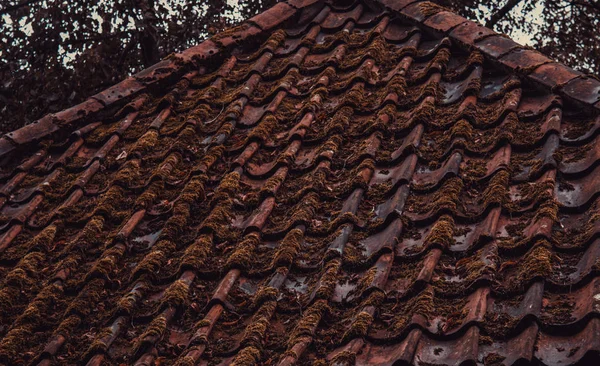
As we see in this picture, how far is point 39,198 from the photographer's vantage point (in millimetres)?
4340

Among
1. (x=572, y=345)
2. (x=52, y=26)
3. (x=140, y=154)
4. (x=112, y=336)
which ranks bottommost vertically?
(x=112, y=336)

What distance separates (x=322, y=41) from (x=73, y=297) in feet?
8.76

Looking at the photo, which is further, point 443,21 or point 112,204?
point 443,21

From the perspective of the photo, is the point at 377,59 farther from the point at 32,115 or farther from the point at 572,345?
the point at 32,115

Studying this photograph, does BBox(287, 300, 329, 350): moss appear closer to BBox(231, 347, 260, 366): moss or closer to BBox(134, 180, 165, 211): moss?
BBox(231, 347, 260, 366): moss

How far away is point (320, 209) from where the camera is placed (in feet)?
11.7

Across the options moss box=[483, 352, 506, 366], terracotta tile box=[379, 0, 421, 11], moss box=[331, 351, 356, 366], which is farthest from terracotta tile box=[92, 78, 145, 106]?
moss box=[483, 352, 506, 366]

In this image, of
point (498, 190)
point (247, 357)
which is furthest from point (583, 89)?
point (247, 357)

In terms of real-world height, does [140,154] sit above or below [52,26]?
below

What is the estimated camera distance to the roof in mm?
2742

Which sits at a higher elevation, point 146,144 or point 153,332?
point 146,144

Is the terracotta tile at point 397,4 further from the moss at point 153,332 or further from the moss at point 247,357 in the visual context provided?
Result: the moss at point 247,357

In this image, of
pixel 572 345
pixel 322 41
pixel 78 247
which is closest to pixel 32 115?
pixel 322 41

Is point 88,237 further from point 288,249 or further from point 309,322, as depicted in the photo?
point 309,322
